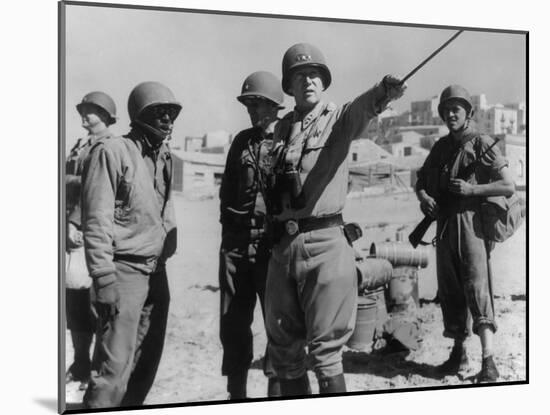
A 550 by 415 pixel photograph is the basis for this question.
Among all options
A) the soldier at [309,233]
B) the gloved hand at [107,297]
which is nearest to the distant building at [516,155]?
the soldier at [309,233]

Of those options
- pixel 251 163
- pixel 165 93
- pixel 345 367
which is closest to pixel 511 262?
pixel 345 367

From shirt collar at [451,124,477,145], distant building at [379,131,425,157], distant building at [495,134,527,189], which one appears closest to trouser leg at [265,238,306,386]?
distant building at [379,131,425,157]

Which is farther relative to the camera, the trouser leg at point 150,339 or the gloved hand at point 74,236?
the trouser leg at point 150,339

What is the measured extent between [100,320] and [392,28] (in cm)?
263

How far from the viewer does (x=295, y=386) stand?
6598 mm

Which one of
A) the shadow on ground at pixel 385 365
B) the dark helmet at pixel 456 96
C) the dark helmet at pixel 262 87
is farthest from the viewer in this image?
the dark helmet at pixel 456 96

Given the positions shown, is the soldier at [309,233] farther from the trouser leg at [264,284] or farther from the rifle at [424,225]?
the rifle at [424,225]

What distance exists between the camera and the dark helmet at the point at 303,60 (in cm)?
657

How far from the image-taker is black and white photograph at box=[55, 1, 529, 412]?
6262mm

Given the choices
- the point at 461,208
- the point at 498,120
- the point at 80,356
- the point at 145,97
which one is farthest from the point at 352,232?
the point at 80,356

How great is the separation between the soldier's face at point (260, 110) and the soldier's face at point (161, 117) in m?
0.48

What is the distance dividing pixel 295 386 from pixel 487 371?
1.40 m

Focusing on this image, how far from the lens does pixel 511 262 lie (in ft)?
23.6

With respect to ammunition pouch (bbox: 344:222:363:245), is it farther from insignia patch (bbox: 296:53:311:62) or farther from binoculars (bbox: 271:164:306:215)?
insignia patch (bbox: 296:53:311:62)
